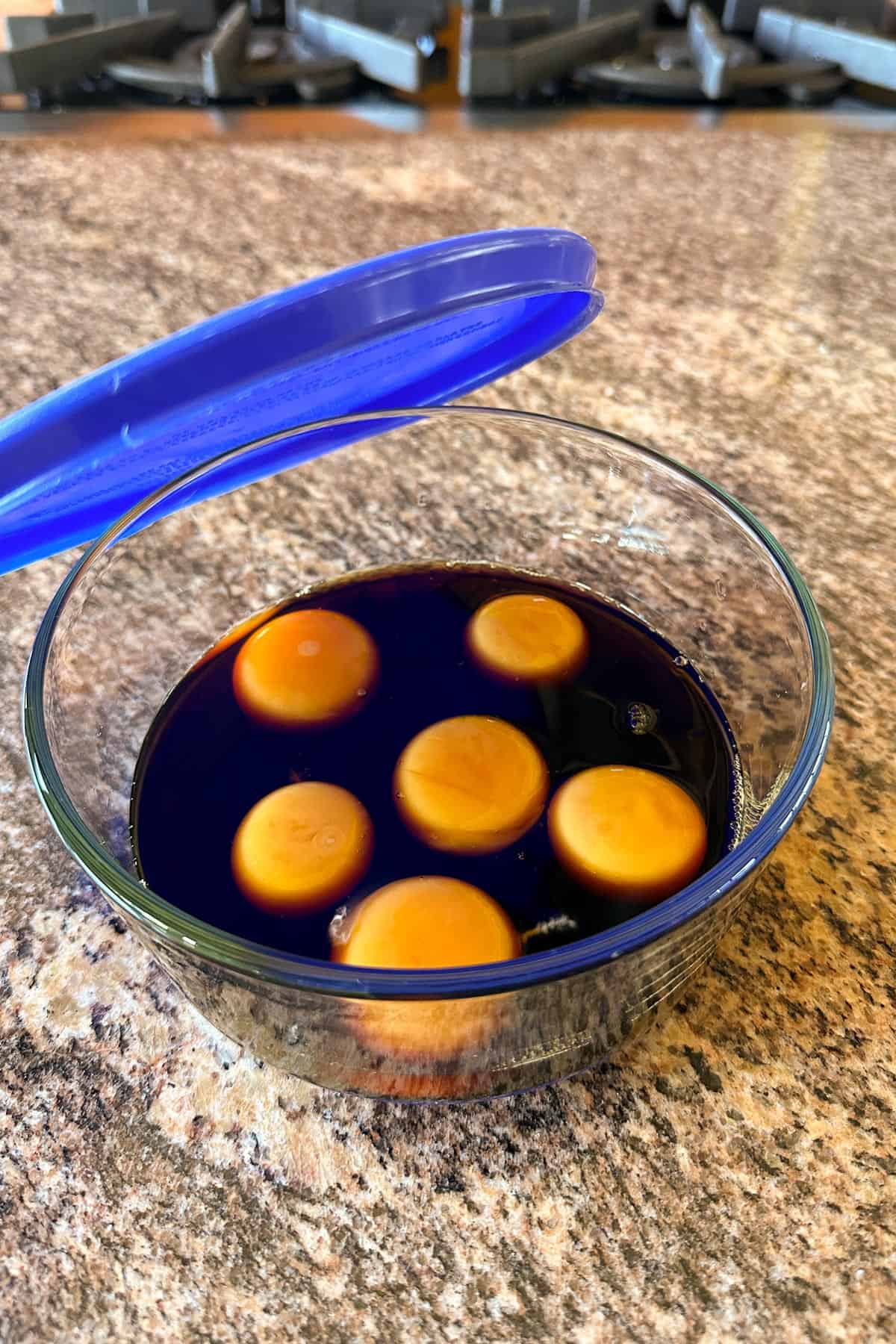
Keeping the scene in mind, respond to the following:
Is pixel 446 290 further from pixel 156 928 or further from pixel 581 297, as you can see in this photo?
pixel 156 928

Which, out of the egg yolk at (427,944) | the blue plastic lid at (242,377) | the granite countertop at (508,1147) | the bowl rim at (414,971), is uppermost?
the blue plastic lid at (242,377)

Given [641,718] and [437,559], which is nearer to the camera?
[641,718]

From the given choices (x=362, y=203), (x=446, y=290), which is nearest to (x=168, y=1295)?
(x=446, y=290)

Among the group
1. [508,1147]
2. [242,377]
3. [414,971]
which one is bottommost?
[508,1147]

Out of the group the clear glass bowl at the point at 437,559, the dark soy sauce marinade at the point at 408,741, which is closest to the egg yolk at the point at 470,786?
the dark soy sauce marinade at the point at 408,741

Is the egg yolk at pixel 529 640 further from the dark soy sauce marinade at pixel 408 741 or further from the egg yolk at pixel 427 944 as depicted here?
the egg yolk at pixel 427 944

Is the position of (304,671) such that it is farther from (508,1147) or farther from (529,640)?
(508,1147)

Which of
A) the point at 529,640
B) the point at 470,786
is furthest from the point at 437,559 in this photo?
the point at 470,786
